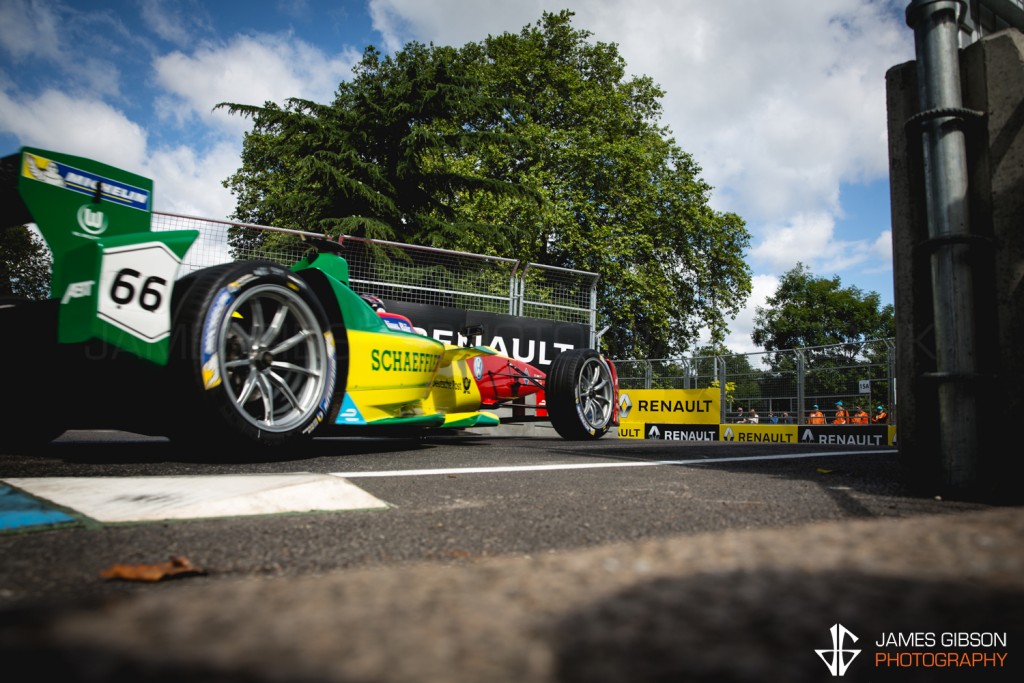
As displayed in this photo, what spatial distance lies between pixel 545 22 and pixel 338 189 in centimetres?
1864

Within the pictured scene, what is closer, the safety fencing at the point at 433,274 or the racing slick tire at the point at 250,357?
the racing slick tire at the point at 250,357

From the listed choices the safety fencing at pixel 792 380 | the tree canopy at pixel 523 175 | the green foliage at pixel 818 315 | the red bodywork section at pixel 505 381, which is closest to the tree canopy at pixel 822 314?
the green foliage at pixel 818 315

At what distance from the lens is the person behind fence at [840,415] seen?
1302 centimetres

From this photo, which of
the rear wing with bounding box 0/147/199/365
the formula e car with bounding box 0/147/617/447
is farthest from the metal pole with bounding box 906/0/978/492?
the rear wing with bounding box 0/147/199/365

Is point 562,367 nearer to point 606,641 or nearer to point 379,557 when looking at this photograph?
point 379,557

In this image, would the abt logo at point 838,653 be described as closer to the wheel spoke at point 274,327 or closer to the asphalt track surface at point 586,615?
Answer: the asphalt track surface at point 586,615

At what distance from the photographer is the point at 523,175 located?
2452 cm

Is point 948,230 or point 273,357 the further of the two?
point 273,357

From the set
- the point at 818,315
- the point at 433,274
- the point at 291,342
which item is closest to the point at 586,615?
the point at 291,342

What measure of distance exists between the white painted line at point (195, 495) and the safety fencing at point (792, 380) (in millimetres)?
12266

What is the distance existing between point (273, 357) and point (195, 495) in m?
1.66

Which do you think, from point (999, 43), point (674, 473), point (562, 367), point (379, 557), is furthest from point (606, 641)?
point (562, 367)

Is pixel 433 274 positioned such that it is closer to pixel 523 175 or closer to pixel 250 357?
pixel 250 357

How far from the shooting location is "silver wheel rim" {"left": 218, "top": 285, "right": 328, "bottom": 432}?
3652 mm
